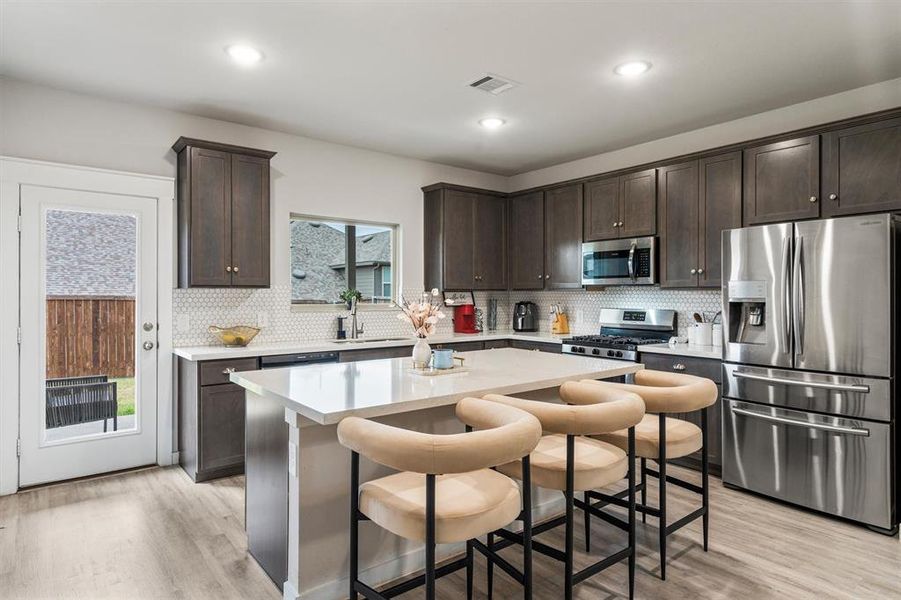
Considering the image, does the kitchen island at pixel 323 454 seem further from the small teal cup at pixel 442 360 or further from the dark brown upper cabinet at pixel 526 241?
the dark brown upper cabinet at pixel 526 241

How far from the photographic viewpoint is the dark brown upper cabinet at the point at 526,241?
5.53 m

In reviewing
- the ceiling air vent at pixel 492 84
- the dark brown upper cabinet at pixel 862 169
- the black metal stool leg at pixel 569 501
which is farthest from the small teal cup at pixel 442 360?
the dark brown upper cabinet at pixel 862 169

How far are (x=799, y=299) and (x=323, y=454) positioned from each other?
289cm

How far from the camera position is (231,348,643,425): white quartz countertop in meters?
1.98

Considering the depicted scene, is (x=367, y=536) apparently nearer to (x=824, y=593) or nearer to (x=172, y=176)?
(x=824, y=593)

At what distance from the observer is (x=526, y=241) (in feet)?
18.6

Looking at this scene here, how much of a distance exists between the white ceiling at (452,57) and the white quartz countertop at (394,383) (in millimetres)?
1828

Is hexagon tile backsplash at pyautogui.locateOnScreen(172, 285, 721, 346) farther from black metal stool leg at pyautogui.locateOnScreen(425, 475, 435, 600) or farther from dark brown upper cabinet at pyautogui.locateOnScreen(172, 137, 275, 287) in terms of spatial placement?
black metal stool leg at pyautogui.locateOnScreen(425, 475, 435, 600)

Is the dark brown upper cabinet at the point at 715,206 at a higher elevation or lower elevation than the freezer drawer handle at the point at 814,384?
higher

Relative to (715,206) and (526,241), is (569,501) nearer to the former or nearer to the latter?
(715,206)

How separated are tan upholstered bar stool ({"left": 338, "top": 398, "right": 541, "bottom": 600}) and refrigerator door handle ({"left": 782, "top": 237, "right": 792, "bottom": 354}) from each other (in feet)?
7.54

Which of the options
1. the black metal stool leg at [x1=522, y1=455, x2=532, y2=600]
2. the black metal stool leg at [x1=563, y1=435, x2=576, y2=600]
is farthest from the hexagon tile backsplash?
the black metal stool leg at [x1=522, y1=455, x2=532, y2=600]

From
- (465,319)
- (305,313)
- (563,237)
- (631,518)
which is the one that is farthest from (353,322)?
(631,518)

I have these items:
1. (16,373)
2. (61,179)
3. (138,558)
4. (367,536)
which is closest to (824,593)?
(367,536)
